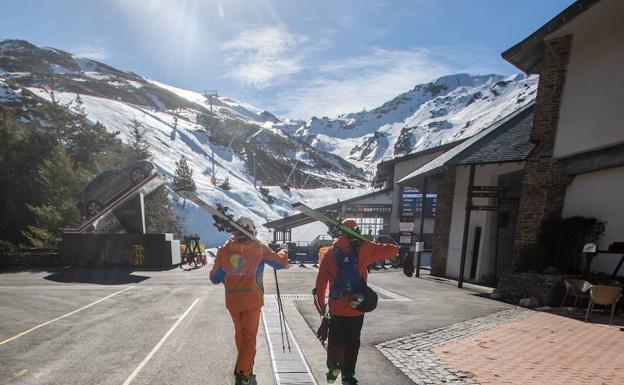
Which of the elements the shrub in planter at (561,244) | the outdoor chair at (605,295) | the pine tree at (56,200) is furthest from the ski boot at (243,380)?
the pine tree at (56,200)

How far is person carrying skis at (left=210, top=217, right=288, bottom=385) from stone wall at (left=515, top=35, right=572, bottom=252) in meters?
10.4

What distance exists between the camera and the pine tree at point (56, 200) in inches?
1221

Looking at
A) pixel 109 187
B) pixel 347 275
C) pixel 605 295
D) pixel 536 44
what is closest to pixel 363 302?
pixel 347 275

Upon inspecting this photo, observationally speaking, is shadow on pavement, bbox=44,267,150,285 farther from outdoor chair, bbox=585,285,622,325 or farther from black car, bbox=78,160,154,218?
outdoor chair, bbox=585,285,622,325

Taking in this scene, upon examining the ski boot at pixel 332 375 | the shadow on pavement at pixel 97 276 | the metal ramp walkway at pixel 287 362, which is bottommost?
the shadow on pavement at pixel 97 276

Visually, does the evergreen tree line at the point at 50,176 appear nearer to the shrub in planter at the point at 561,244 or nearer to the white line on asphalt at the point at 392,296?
the white line on asphalt at the point at 392,296

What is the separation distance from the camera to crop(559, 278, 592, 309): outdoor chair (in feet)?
31.2

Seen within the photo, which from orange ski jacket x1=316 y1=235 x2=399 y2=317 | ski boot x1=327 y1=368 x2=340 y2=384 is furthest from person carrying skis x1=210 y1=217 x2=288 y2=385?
ski boot x1=327 y1=368 x2=340 y2=384

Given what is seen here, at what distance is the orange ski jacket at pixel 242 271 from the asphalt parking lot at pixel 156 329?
1226 millimetres

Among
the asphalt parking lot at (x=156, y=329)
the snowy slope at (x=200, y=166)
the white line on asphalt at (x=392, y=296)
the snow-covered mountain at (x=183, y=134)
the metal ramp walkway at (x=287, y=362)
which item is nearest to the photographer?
the metal ramp walkway at (x=287, y=362)

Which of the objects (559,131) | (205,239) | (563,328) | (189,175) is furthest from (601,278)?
(189,175)

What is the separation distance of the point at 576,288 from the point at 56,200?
111 ft

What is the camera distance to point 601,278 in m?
10.2

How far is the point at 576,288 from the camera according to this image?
9812mm
